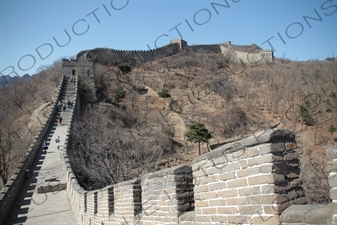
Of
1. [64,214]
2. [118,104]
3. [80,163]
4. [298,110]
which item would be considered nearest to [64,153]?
[80,163]

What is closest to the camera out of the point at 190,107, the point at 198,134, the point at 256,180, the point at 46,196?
the point at 256,180

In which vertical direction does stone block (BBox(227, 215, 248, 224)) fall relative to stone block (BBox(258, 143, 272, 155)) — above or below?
below

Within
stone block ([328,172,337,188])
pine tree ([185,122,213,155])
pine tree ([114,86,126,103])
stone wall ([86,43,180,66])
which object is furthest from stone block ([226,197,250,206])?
stone wall ([86,43,180,66])

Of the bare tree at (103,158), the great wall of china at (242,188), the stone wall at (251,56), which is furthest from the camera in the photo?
the stone wall at (251,56)

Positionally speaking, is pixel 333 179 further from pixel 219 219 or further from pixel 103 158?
pixel 103 158

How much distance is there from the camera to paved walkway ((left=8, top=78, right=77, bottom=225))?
38.6 feet

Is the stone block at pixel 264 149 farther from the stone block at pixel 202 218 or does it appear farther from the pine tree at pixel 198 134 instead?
the pine tree at pixel 198 134

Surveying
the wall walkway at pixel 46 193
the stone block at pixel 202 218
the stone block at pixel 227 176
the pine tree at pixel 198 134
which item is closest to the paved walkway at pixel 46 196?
the wall walkway at pixel 46 193

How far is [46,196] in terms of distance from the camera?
47.2 feet

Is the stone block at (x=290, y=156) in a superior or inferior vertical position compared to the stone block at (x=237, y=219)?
superior

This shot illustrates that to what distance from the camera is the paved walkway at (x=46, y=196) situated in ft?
38.6

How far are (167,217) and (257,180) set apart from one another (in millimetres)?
1888

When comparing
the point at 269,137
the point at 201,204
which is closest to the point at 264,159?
the point at 269,137

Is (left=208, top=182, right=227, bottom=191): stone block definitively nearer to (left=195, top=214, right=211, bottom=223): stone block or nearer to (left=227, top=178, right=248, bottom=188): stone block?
(left=227, top=178, right=248, bottom=188): stone block
